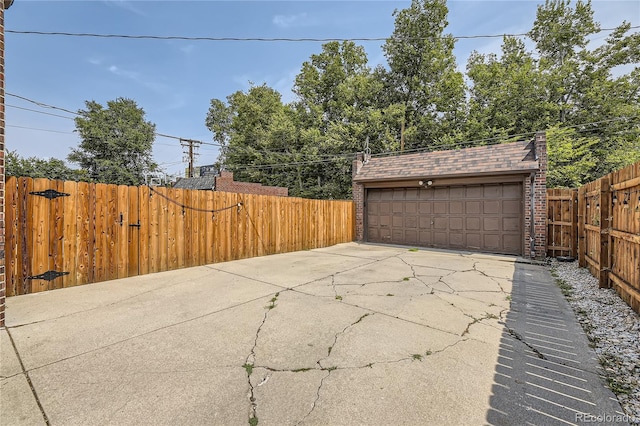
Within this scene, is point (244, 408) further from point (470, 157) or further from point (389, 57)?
point (389, 57)

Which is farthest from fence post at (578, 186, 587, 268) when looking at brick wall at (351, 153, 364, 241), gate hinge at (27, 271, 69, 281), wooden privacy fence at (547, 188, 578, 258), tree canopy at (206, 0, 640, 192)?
tree canopy at (206, 0, 640, 192)

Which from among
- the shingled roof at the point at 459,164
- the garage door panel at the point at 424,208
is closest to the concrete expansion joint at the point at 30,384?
the shingled roof at the point at 459,164

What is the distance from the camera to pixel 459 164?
952cm

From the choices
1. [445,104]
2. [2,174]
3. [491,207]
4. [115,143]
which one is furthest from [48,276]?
[115,143]

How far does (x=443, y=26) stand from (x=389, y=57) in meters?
4.78

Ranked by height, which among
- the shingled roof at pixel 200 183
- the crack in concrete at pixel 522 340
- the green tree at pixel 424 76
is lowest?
the crack in concrete at pixel 522 340

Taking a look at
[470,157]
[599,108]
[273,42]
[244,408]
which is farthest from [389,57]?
[244,408]

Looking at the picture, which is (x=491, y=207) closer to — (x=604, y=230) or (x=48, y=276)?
(x=604, y=230)

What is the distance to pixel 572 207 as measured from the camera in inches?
285

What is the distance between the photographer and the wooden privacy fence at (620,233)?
3.40 metres

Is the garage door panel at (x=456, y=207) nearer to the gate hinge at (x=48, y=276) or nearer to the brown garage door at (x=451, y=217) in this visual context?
the brown garage door at (x=451, y=217)

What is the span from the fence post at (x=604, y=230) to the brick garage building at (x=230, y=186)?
60.7 feet

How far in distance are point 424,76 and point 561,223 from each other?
58.8 ft

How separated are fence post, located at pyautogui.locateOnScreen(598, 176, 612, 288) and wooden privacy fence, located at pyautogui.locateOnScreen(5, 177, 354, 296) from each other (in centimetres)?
705
